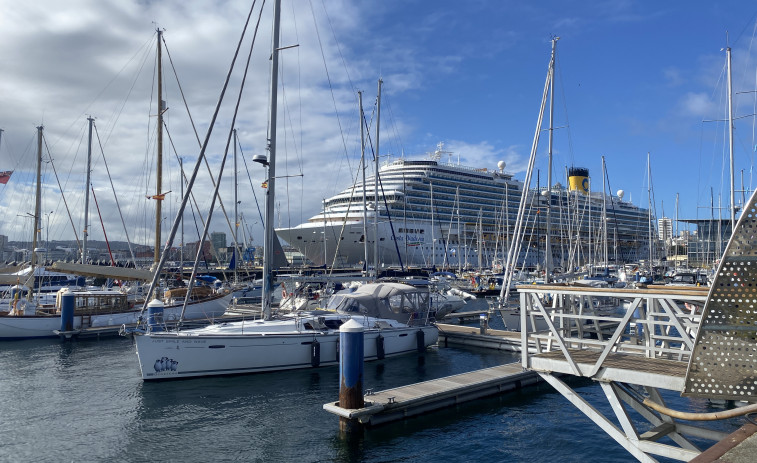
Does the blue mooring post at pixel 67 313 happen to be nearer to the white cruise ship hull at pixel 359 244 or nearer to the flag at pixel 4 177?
the flag at pixel 4 177

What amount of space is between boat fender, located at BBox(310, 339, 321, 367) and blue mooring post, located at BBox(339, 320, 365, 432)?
6069mm

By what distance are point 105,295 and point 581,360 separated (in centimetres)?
2714

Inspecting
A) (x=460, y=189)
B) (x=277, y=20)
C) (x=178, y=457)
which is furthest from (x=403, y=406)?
(x=460, y=189)

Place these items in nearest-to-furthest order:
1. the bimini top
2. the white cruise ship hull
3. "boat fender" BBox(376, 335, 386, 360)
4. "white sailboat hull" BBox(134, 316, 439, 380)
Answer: "white sailboat hull" BBox(134, 316, 439, 380)
"boat fender" BBox(376, 335, 386, 360)
the bimini top
the white cruise ship hull

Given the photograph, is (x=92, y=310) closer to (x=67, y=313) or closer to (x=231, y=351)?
(x=67, y=313)

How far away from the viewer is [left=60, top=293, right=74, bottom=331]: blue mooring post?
2548 centimetres

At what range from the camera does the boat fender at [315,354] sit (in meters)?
18.3

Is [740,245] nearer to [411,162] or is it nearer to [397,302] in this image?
[397,302]

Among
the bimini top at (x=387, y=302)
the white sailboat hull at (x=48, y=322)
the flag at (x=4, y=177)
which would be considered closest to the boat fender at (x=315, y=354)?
the bimini top at (x=387, y=302)

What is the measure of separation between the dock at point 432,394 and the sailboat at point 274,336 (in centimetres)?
503

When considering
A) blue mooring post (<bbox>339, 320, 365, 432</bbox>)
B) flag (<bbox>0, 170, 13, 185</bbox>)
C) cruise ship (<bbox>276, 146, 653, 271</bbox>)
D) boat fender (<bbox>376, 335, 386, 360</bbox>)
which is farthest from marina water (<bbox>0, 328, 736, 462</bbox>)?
cruise ship (<bbox>276, 146, 653, 271</bbox>)

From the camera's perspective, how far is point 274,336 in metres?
17.9

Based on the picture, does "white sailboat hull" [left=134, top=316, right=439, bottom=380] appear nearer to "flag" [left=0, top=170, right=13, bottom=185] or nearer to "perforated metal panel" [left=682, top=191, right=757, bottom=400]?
"perforated metal panel" [left=682, top=191, right=757, bottom=400]

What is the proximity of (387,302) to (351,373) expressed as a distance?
33.2ft
